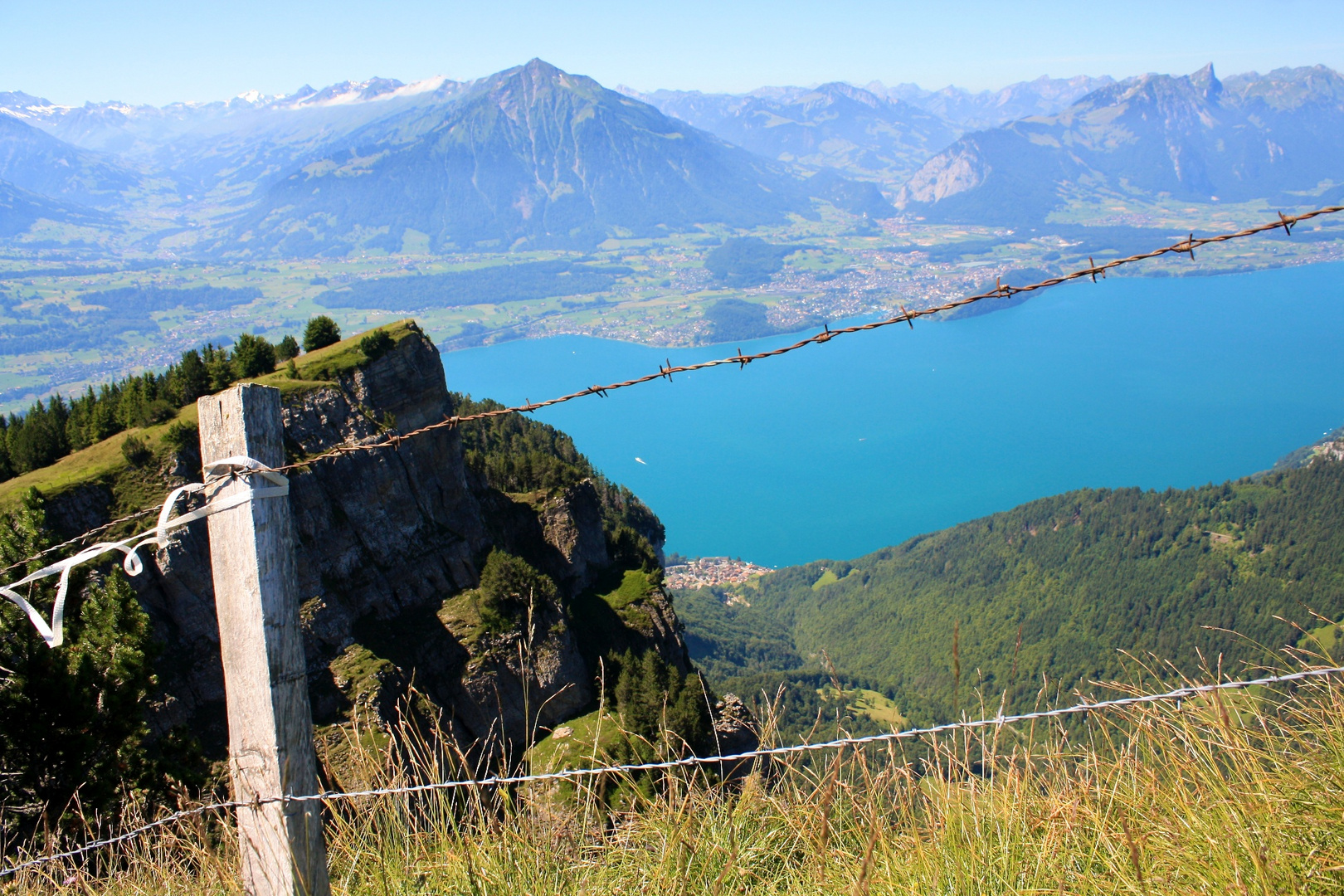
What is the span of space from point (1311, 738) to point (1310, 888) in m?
1.25

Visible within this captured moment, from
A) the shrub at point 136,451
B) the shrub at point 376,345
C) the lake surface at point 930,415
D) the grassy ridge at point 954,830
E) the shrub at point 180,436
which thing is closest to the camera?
the grassy ridge at point 954,830

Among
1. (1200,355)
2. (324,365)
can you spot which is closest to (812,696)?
(324,365)

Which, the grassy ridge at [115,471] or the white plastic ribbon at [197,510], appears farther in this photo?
the grassy ridge at [115,471]

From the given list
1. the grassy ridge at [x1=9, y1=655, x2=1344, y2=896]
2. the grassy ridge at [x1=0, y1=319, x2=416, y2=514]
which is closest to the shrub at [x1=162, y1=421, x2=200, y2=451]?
the grassy ridge at [x1=0, y1=319, x2=416, y2=514]

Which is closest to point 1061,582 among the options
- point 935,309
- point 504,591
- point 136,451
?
point 504,591

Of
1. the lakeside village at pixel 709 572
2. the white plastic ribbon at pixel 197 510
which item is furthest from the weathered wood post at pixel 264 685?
the lakeside village at pixel 709 572

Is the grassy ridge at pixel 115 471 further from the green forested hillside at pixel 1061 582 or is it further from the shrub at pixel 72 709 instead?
the green forested hillside at pixel 1061 582

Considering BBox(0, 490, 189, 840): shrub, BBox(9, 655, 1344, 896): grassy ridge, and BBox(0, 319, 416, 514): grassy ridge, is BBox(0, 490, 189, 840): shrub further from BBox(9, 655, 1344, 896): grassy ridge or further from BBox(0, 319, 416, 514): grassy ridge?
BBox(0, 319, 416, 514): grassy ridge

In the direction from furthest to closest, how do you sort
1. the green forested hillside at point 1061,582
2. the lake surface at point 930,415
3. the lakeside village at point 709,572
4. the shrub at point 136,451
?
the lake surface at point 930,415, the lakeside village at point 709,572, the green forested hillside at point 1061,582, the shrub at point 136,451

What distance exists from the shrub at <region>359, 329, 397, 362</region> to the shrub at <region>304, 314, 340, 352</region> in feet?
7.08

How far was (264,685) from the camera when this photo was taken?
297cm

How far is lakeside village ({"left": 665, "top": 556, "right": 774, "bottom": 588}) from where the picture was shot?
7619 centimetres

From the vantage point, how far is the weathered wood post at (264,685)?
2967 mm

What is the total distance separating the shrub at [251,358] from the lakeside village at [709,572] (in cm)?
5696
